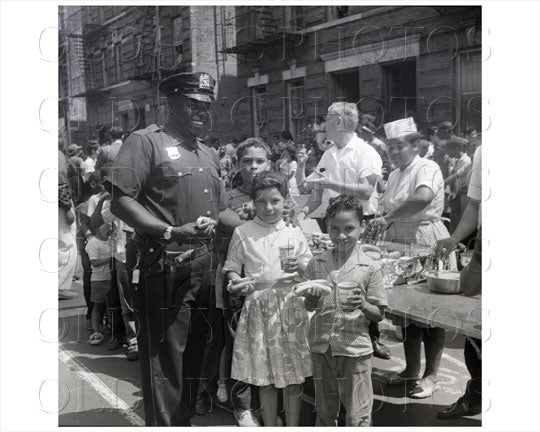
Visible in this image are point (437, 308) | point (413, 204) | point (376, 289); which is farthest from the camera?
point (413, 204)

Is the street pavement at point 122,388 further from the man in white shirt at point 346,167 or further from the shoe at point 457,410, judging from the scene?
the man in white shirt at point 346,167

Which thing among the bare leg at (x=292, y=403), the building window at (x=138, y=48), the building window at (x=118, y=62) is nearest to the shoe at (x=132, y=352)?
the bare leg at (x=292, y=403)

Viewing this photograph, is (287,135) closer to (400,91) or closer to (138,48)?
(400,91)

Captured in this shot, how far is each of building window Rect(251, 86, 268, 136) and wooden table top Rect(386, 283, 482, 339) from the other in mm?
1342

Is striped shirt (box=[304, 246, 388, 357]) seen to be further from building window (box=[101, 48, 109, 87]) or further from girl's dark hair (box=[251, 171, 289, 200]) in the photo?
building window (box=[101, 48, 109, 87])

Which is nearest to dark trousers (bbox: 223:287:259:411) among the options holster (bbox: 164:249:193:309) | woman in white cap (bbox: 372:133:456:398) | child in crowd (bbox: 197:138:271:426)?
child in crowd (bbox: 197:138:271:426)

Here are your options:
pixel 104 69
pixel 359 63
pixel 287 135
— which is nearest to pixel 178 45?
pixel 104 69

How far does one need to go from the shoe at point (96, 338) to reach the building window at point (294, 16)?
246 cm

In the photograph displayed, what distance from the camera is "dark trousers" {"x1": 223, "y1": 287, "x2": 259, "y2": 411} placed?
159 inches

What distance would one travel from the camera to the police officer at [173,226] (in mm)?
3939

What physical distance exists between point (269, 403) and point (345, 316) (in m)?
0.79

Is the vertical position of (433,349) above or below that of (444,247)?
below

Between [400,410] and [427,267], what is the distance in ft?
3.31

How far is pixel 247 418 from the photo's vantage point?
13.7 feet
